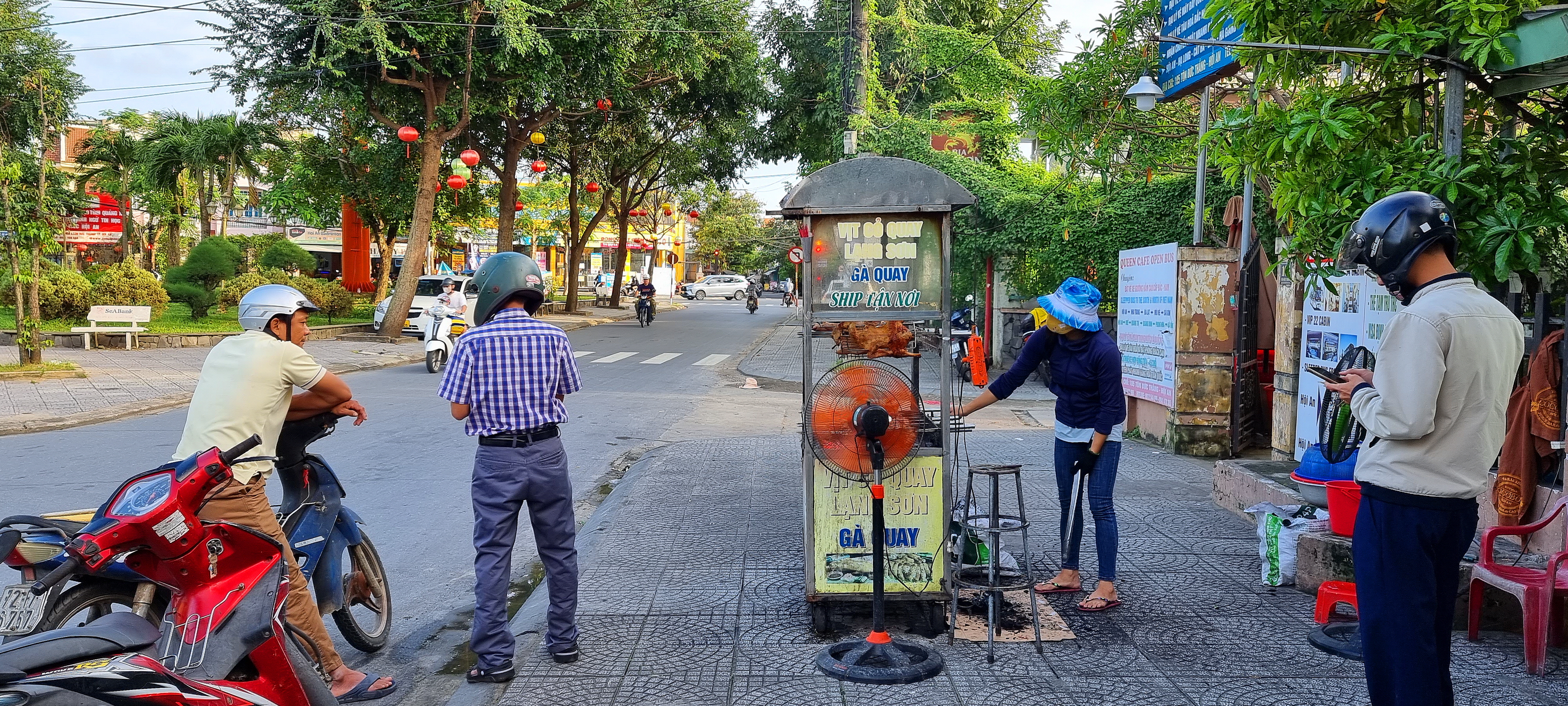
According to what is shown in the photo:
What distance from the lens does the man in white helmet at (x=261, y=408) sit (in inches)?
154

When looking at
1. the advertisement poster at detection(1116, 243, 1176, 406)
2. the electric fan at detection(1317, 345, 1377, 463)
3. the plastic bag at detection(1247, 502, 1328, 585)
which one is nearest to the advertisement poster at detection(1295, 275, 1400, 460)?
the electric fan at detection(1317, 345, 1377, 463)

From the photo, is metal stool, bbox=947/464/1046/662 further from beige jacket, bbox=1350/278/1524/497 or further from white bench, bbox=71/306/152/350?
white bench, bbox=71/306/152/350

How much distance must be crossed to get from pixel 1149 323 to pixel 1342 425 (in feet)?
19.1

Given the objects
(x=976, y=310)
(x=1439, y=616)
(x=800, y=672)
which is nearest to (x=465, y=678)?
(x=800, y=672)

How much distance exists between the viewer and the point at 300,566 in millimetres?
4266

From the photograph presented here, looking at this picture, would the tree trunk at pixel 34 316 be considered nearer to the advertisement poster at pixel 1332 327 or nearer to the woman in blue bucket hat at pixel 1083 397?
the woman in blue bucket hat at pixel 1083 397

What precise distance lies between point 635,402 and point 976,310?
957 cm

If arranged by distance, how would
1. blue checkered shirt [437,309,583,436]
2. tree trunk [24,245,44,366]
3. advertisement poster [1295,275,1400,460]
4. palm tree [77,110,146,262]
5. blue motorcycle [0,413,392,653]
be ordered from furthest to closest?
palm tree [77,110,146,262] → tree trunk [24,245,44,366] → advertisement poster [1295,275,1400,460] → blue checkered shirt [437,309,583,436] → blue motorcycle [0,413,392,653]

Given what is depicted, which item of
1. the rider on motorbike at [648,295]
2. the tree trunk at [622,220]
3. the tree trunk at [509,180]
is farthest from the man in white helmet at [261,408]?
the tree trunk at [622,220]

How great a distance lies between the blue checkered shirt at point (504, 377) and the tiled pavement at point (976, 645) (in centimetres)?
109

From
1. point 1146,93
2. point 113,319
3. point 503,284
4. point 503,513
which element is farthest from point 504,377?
point 113,319

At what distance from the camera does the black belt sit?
14.3 feet

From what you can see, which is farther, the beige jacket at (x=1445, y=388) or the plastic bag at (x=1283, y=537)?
the plastic bag at (x=1283, y=537)

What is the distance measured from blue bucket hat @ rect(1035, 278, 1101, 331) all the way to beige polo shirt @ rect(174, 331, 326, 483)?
332 centimetres
